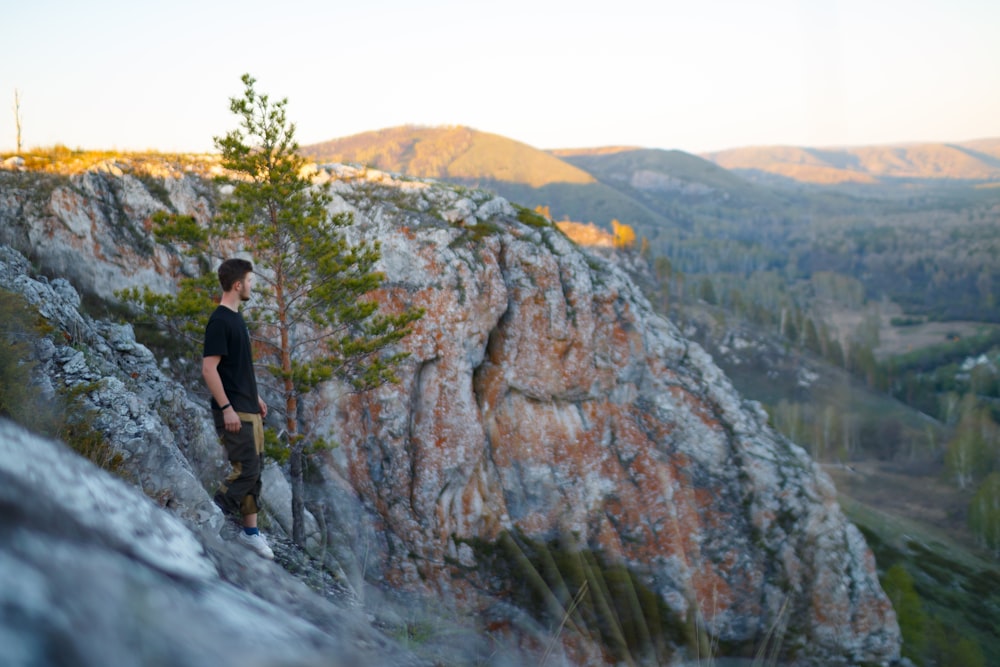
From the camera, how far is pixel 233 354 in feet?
20.2

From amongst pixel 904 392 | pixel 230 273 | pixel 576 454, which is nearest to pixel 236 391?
pixel 230 273

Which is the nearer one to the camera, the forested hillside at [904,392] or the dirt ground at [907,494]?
the forested hillside at [904,392]

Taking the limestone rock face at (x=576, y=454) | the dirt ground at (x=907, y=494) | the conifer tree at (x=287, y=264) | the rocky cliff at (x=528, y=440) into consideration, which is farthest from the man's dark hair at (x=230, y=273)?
the dirt ground at (x=907, y=494)

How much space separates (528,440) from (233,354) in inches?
533

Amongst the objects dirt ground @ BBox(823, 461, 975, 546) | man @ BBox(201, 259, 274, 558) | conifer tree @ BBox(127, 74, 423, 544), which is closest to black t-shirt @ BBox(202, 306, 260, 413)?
man @ BBox(201, 259, 274, 558)

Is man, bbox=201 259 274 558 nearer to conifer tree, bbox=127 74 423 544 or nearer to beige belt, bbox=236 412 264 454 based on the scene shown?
beige belt, bbox=236 412 264 454

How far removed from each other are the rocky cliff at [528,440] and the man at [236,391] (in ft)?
25.9

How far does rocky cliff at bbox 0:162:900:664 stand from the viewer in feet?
53.0

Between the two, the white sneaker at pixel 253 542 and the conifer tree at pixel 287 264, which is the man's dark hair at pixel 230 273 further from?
the conifer tree at pixel 287 264

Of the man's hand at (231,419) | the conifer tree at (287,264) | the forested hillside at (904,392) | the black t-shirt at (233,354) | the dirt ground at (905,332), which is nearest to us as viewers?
the black t-shirt at (233,354)

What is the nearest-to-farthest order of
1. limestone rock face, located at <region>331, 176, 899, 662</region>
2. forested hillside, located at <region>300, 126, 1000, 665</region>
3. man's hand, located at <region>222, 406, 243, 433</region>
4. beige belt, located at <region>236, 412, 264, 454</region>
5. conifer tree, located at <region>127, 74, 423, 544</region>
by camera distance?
man's hand, located at <region>222, 406, 243, 433</region> < beige belt, located at <region>236, 412, 264, 454</region> < conifer tree, located at <region>127, 74, 423, 544</region> < limestone rock face, located at <region>331, 176, 899, 662</region> < forested hillside, located at <region>300, 126, 1000, 665</region>

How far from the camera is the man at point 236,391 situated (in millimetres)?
5977

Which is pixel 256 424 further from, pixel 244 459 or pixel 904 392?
pixel 904 392

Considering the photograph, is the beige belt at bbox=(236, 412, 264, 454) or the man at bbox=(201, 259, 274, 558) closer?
the man at bbox=(201, 259, 274, 558)
